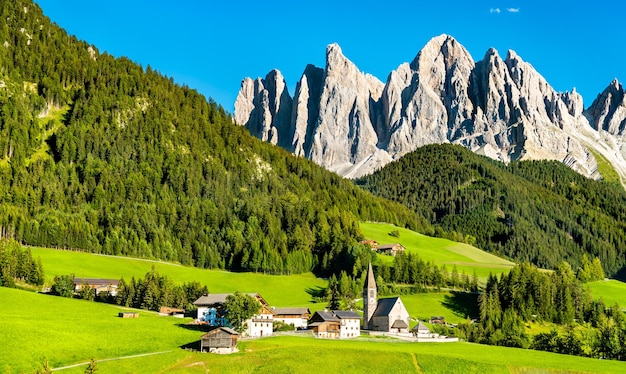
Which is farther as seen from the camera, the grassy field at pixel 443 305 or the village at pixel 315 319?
the grassy field at pixel 443 305

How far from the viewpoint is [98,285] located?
455ft

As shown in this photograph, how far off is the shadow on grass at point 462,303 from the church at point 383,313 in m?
23.0

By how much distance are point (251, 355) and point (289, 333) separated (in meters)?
29.0

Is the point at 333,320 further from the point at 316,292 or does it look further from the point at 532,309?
the point at 532,309

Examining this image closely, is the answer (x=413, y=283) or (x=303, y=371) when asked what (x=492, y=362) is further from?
(x=413, y=283)

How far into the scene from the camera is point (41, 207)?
18312 cm

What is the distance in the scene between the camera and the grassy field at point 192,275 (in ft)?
501

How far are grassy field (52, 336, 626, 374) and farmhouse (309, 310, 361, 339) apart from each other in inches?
702

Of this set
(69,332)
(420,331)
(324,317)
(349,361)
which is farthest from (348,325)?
(69,332)

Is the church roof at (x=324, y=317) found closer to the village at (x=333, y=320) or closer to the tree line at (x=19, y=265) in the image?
the village at (x=333, y=320)

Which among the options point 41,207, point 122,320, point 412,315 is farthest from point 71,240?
point 412,315

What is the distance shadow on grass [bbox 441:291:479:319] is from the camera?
155 metres

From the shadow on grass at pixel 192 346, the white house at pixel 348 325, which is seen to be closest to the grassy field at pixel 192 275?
the white house at pixel 348 325

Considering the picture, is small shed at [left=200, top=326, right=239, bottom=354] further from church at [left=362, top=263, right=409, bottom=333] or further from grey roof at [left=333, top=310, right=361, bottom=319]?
church at [left=362, top=263, right=409, bottom=333]
